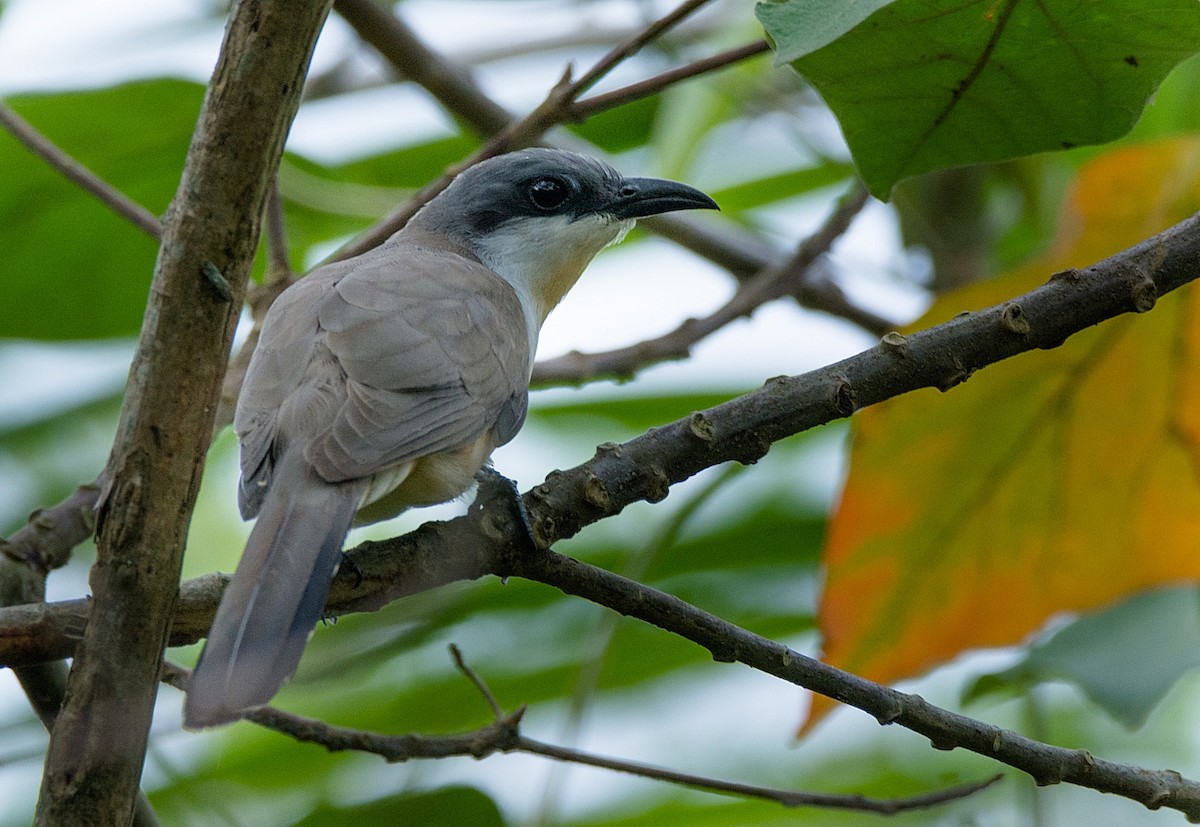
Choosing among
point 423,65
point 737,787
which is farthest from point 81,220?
point 737,787

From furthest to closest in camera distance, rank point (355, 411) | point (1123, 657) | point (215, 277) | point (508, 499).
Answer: point (1123, 657) → point (355, 411) → point (508, 499) → point (215, 277)

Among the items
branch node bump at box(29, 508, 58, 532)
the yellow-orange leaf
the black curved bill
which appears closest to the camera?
branch node bump at box(29, 508, 58, 532)

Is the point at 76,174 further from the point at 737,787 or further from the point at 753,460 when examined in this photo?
the point at 737,787

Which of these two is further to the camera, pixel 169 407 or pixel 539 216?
pixel 539 216

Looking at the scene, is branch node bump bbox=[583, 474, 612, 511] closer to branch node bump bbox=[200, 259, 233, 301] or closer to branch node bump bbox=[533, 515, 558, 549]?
branch node bump bbox=[533, 515, 558, 549]

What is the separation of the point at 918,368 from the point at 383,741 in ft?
4.36

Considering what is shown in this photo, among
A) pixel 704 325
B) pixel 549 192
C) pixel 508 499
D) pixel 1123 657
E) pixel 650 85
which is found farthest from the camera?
pixel 549 192

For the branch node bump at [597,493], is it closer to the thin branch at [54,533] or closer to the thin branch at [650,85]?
the thin branch at [650,85]

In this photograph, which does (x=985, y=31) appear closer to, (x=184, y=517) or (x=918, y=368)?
(x=918, y=368)

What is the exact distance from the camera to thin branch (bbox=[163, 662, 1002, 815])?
8.35ft

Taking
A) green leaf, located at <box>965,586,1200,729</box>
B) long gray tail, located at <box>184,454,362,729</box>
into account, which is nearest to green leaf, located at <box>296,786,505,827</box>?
long gray tail, located at <box>184,454,362,729</box>

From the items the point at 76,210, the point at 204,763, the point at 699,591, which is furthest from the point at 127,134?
the point at 699,591

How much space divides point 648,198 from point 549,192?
38 cm

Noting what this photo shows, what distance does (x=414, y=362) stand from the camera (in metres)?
2.91
